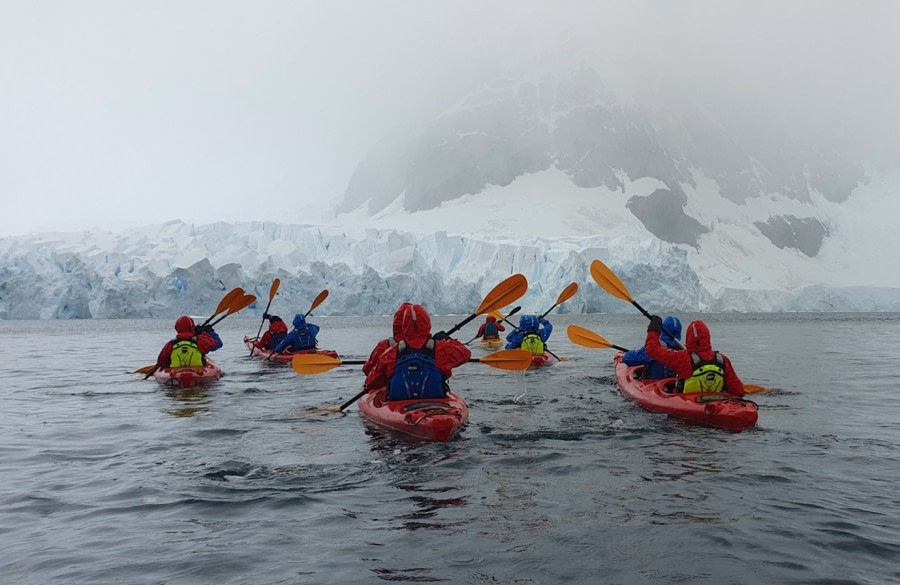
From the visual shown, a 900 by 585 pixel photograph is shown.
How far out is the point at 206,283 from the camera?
3859cm

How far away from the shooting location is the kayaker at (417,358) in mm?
7066

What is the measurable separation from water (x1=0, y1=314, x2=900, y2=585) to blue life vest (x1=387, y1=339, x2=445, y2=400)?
61 cm

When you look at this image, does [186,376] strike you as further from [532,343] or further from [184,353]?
[532,343]

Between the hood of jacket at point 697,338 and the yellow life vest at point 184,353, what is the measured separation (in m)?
8.22

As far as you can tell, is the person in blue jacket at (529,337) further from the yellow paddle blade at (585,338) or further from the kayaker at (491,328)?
the yellow paddle blade at (585,338)

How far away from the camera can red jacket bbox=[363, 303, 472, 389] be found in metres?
7.03

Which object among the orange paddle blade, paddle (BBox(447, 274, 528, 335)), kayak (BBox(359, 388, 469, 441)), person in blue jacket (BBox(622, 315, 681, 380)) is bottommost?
kayak (BBox(359, 388, 469, 441))

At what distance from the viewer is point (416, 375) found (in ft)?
23.8

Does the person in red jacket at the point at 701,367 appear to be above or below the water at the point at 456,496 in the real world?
above

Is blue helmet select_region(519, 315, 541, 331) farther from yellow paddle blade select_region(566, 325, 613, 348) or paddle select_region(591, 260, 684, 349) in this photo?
yellow paddle blade select_region(566, 325, 613, 348)

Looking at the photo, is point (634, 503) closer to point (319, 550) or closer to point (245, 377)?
point (319, 550)

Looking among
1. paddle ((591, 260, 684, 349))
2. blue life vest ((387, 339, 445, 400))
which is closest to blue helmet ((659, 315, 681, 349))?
paddle ((591, 260, 684, 349))

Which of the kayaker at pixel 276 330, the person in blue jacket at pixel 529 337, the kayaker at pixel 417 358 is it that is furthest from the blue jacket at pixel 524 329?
the kayaker at pixel 417 358

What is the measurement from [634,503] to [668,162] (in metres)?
113
